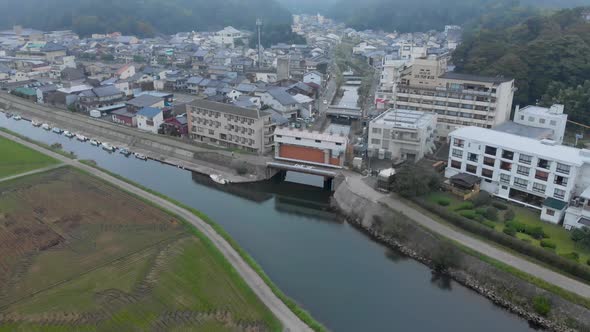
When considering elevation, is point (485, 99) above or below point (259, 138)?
above

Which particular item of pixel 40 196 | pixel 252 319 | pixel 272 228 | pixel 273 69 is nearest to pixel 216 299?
pixel 252 319

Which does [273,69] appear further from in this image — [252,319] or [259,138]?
[252,319]

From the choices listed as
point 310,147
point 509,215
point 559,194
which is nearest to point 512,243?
point 509,215

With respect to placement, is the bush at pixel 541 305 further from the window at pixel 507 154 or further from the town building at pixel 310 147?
the town building at pixel 310 147

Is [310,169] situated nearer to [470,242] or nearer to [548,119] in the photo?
[470,242]

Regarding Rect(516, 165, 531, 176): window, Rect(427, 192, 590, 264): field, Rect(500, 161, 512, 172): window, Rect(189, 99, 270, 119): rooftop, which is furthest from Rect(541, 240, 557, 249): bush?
Rect(189, 99, 270, 119): rooftop

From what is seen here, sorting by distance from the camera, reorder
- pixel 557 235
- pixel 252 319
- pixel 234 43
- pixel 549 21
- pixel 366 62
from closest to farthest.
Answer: pixel 252 319 → pixel 557 235 → pixel 549 21 → pixel 366 62 → pixel 234 43

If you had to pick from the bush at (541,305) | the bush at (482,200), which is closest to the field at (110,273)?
the bush at (541,305)
